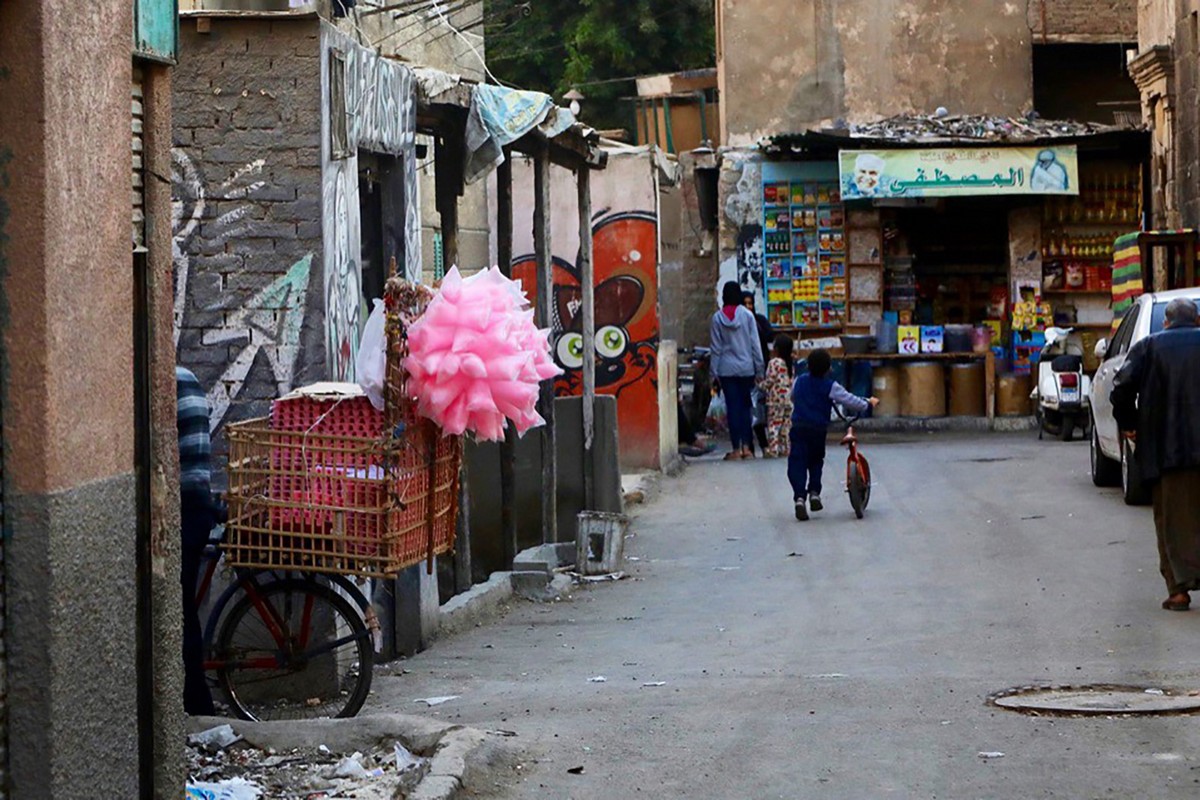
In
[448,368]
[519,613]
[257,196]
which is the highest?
[257,196]

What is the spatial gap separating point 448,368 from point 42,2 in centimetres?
276

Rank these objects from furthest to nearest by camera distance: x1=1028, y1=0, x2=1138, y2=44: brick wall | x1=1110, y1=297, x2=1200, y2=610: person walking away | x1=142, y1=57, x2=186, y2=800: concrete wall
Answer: x1=1028, y1=0, x2=1138, y2=44: brick wall
x1=1110, y1=297, x2=1200, y2=610: person walking away
x1=142, y1=57, x2=186, y2=800: concrete wall

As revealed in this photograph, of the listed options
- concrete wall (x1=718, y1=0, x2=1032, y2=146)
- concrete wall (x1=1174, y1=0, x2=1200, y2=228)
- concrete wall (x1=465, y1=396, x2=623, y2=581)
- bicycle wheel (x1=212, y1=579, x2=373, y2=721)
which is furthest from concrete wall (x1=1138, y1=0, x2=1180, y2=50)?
bicycle wheel (x1=212, y1=579, x2=373, y2=721)

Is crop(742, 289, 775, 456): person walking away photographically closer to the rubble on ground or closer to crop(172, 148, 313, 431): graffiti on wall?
crop(172, 148, 313, 431): graffiti on wall

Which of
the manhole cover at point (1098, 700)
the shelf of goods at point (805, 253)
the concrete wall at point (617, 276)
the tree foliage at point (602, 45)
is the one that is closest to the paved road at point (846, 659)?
the manhole cover at point (1098, 700)

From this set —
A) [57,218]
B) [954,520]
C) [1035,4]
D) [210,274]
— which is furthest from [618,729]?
[1035,4]

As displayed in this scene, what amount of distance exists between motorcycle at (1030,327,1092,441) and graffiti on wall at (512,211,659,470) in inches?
183

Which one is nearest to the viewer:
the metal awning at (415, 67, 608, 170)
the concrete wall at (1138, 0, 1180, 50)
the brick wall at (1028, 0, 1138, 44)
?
the metal awning at (415, 67, 608, 170)

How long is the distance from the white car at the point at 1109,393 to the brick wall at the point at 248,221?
8.00 meters

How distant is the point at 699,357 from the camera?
2511cm

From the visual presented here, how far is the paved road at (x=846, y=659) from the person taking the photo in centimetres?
700

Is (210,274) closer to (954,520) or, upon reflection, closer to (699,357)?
(954,520)

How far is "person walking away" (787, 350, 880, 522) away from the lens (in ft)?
52.8

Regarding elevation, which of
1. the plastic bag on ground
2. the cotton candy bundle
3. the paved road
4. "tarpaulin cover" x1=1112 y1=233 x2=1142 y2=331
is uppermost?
"tarpaulin cover" x1=1112 y1=233 x2=1142 y2=331
